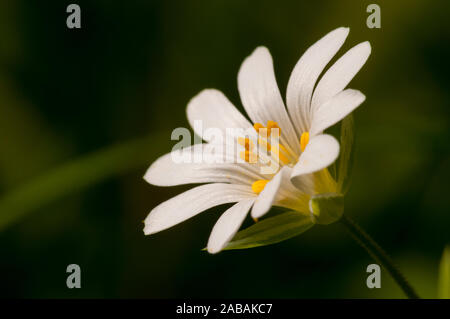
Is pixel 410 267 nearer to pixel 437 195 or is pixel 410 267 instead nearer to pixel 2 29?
pixel 437 195

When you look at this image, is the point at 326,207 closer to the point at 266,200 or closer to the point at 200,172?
the point at 266,200

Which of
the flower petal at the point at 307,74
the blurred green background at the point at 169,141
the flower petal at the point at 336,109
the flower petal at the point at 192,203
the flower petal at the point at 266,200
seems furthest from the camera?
the blurred green background at the point at 169,141

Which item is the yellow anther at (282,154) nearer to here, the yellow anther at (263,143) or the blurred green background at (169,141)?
the yellow anther at (263,143)

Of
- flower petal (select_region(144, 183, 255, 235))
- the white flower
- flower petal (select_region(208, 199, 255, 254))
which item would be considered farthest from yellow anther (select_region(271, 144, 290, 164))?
flower petal (select_region(208, 199, 255, 254))

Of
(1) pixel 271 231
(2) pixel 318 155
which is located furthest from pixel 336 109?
(1) pixel 271 231

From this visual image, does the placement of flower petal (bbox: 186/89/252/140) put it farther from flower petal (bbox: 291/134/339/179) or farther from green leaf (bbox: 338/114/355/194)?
flower petal (bbox: 291/134/339/179)

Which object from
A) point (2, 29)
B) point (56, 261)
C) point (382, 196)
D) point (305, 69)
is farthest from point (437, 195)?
point (2, 29)

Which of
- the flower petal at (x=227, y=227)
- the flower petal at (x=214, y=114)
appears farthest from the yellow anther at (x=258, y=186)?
the flower petal at (x=214, y=114)
